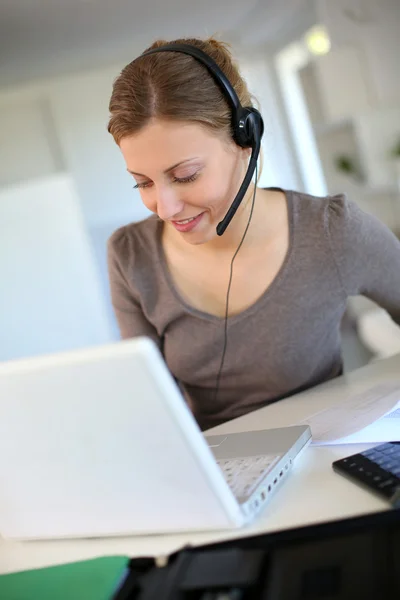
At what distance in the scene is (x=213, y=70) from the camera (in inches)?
42.6

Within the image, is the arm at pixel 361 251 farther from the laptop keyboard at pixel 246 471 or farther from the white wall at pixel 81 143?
the white wall at pixel 81 143

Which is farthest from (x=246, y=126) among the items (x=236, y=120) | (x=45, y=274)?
(x=45, y=274)

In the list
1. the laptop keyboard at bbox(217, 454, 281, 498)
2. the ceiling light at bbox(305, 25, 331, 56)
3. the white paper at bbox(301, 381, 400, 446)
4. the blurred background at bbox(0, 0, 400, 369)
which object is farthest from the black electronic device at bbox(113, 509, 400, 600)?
the ceiling light at bbox(305, 25, 331, 56)

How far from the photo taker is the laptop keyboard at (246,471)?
758 mm

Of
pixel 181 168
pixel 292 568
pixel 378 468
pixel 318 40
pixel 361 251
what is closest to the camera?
pixel 292 568

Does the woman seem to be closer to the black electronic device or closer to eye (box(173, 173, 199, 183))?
eye (box(173, 173, 199, 183))

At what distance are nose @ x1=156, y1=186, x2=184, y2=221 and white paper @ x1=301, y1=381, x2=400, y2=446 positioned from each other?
15.1 inches

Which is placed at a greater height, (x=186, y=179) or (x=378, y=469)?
(x=186, y=179)

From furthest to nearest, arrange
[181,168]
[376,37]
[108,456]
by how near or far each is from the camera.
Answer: [376,37] → [181,168] → [108,456]

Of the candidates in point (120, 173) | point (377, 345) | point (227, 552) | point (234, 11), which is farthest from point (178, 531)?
point (120, 173)

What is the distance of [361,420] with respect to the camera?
0.94 metres

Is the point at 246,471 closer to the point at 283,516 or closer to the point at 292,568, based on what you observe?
the point at 283,516

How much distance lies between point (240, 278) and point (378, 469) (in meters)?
0.57

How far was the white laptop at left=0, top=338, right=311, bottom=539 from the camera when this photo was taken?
600mm
